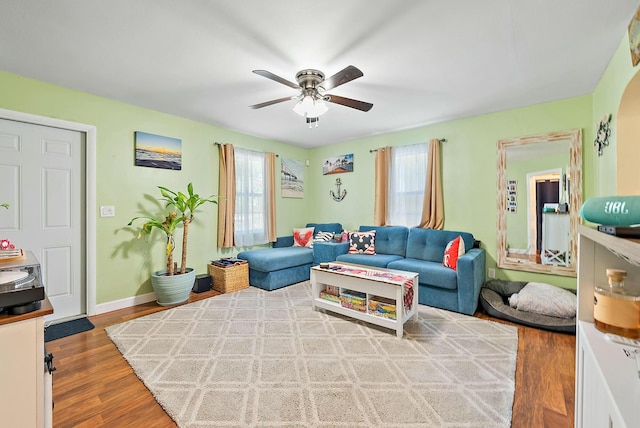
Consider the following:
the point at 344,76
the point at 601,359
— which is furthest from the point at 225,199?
the point at 601,359

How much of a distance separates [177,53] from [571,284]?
14.8ft

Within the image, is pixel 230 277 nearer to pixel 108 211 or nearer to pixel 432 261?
pixel 108 211

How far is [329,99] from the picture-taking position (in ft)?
8.13

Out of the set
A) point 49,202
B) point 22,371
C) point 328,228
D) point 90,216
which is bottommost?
point 22,371

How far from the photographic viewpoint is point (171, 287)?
3125mm

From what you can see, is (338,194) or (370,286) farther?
(338,194)

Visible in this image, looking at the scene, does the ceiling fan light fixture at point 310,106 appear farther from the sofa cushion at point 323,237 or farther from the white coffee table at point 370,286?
the sofa cushion at point 323,237

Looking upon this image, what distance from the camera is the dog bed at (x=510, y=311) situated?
243cm

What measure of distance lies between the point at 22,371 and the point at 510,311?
3.43m

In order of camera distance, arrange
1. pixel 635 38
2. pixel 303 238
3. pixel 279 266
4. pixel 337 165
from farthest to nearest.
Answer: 1. pixel 337 165
2. pixel 303 238
3. pixel 279 266
4. pixel 635 38

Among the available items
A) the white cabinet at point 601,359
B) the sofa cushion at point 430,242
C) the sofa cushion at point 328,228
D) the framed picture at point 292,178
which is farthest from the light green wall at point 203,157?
the white cabinet at point 601,359

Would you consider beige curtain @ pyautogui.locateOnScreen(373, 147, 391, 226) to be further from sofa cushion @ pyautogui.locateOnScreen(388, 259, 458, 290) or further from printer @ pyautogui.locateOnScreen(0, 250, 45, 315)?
printer @ pyautogui.locateOnScreen(0, 250, 45, 315)

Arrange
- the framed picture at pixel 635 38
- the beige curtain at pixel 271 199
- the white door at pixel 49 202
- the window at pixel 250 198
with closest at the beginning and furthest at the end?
1. the framed picture at pixel 635 38
2. the white door at pixel 49 202
3. the window at pixel 250 198
4. the beige curtain at pixel 271 199

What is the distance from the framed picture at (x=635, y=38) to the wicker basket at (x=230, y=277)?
4155 mm
